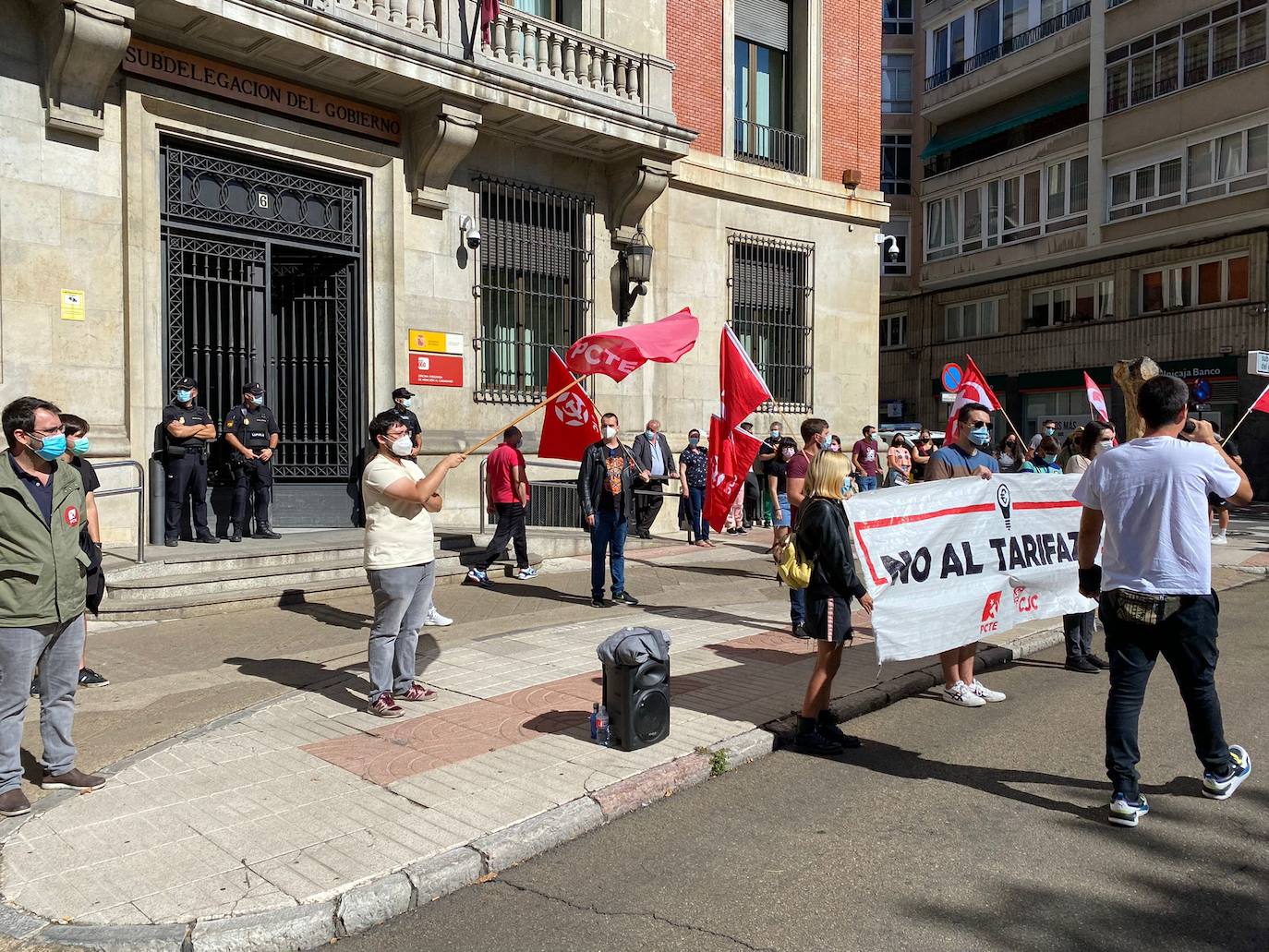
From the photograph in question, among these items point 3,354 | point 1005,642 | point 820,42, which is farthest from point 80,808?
point 820,42

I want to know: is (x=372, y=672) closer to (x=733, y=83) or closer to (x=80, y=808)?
(x=80, y=808)

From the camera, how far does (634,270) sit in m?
15.9

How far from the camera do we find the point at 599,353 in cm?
918

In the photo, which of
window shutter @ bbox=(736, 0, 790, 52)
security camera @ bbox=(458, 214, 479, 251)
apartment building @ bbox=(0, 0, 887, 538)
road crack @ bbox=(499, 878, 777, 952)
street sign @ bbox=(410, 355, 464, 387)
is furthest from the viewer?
window shutter @ bbox=(736, 0, 790, 52)

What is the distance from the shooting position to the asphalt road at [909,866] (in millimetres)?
3609

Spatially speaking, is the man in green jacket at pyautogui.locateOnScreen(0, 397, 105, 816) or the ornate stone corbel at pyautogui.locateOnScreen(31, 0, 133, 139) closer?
the man in green jacket at pyautogui.locateOnScreen(0, 397, 105, 816)

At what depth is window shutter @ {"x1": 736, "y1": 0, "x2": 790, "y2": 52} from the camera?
1855 centimetres

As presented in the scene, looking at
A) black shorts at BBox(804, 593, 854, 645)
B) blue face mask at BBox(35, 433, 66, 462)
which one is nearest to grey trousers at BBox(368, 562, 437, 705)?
blue face mask at BBox(35, 433, 66, 462)

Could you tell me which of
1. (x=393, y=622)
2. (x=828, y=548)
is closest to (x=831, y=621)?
(x=828, y=548)

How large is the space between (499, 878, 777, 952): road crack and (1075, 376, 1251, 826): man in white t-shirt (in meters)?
2.06

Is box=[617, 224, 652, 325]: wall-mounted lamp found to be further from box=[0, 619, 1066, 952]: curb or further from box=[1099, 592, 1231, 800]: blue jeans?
box=[1099, 592, 1231, 800]: blue jeans

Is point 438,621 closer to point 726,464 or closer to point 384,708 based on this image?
point 384,708

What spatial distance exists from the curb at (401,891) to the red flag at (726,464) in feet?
12.4

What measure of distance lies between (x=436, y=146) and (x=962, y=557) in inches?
390
